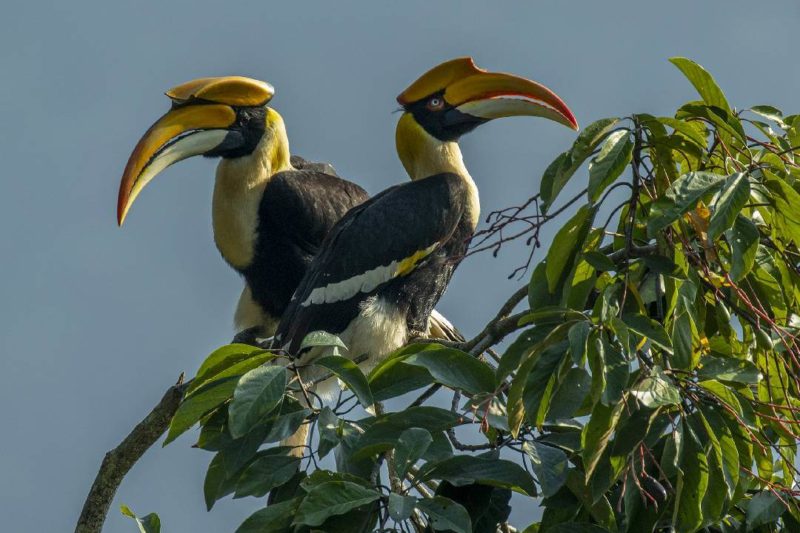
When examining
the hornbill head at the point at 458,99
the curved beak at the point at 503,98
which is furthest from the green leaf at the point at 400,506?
the hornbill head at the point at 458,99

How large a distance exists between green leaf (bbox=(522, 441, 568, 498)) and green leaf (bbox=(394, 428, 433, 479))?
240mm

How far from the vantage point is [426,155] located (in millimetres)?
5793

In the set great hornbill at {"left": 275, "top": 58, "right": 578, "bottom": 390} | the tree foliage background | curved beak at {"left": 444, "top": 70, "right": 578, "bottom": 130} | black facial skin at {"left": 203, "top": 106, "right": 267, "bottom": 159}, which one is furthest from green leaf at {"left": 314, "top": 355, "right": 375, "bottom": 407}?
black facial skin at {"left": 203, "top": 106, "right": 267, "bottom": 159}

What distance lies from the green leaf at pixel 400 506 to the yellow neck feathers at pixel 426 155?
2850 mm

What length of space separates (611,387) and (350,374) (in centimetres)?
65

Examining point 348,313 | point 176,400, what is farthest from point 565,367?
point 348,313

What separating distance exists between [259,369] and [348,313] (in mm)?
2140

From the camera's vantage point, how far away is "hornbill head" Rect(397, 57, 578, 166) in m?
5.57

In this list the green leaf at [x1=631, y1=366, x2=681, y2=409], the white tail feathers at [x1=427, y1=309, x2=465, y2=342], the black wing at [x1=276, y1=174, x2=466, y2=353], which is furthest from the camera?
the white tail feathers at [x1=427, y1=309, x2=465, y2=342]

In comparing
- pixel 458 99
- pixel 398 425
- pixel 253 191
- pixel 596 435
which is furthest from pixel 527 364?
pixel 253 191

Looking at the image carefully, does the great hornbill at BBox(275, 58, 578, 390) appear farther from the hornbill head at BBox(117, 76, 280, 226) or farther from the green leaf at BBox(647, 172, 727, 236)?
the green leaf at BBox(647, 172, 727, 236)

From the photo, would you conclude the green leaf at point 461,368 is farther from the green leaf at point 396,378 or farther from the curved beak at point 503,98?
the curved beak at point 503,98

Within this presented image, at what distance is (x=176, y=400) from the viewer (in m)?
4.40

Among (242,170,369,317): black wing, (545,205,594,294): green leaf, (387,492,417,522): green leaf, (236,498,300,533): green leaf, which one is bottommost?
(387,492,417,522): green leaf
